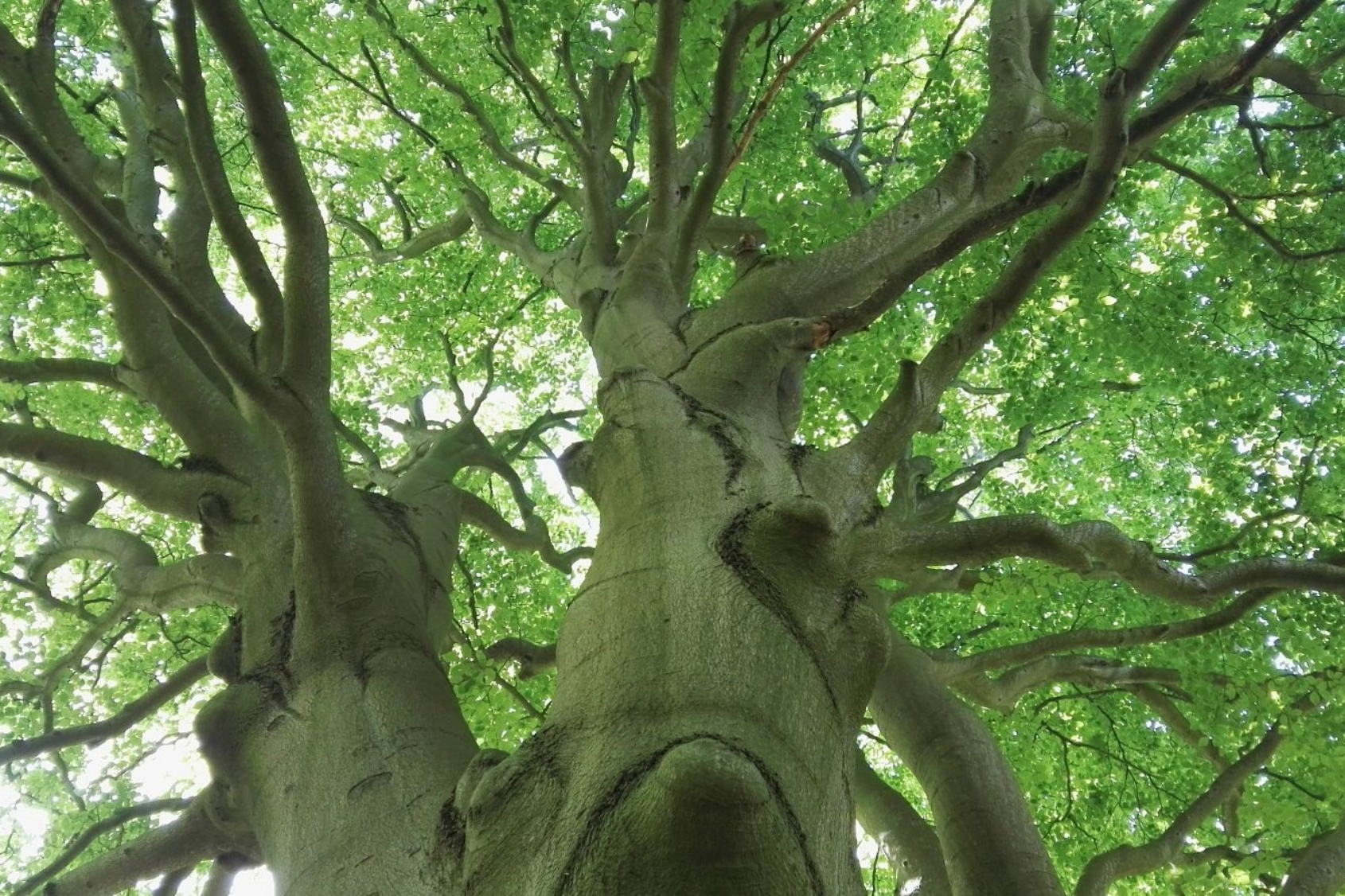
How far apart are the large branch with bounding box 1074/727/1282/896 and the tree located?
0.02 m

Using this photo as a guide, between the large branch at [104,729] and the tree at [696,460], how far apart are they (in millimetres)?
21

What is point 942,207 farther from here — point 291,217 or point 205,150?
point 205,150

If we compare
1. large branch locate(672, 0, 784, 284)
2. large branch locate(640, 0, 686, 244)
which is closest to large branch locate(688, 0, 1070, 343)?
large branch locate(672, 0, 784, 284)

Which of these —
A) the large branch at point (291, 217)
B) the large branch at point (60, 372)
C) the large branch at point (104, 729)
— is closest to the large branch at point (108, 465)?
the large branch at point (60, 372)

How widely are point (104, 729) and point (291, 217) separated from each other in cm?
229

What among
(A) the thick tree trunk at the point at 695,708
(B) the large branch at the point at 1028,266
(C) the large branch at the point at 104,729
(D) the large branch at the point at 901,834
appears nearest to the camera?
(A) the thick tree trunk at the point at 695,708

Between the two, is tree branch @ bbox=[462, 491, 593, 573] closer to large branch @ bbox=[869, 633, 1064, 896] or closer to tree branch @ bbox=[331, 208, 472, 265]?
large branch @ bbox=[869, 633, 1064, 896]

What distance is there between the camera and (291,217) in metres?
2.86

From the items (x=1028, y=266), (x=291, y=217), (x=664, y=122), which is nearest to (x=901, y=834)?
(x=1028, y=266)

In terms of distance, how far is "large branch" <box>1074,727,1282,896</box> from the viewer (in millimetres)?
3482

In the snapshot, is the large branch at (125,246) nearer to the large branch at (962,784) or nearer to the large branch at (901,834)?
the large branch at (962,784)

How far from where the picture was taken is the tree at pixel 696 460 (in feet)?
6.66

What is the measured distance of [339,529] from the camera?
292 cm

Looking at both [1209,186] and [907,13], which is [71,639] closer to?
[1209,186]
